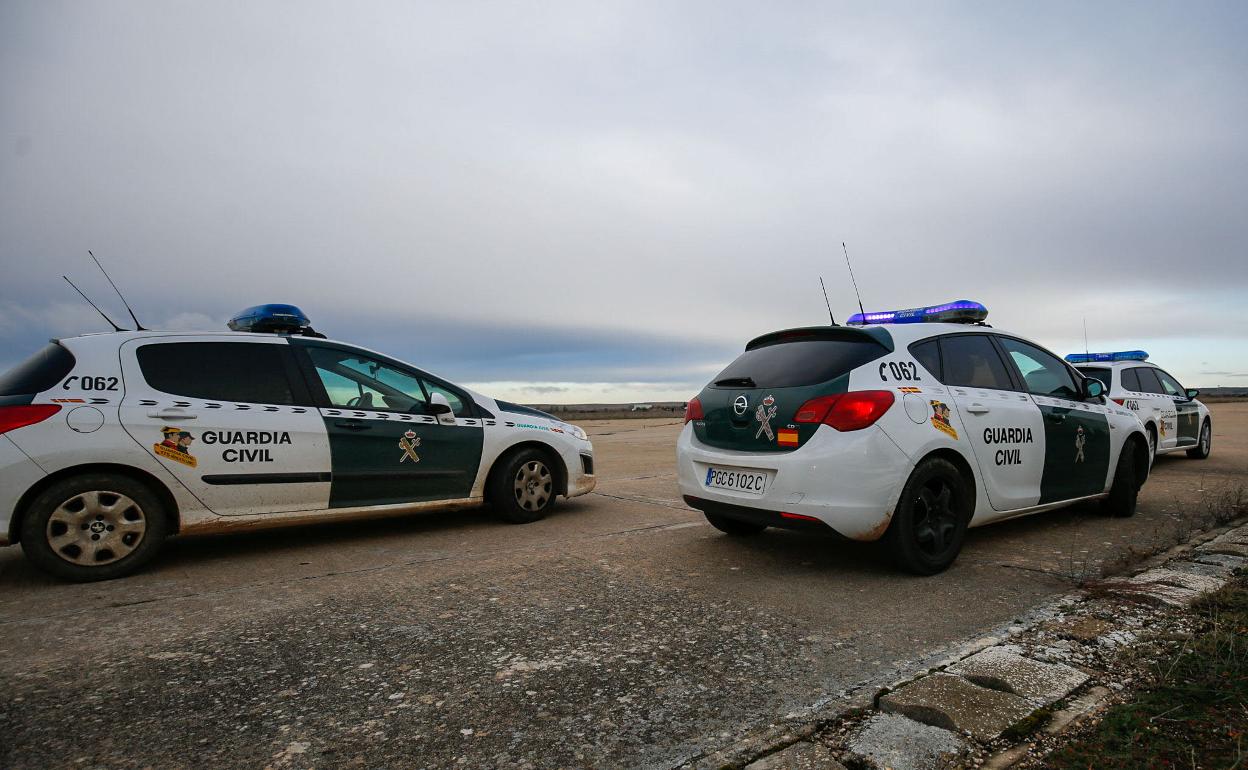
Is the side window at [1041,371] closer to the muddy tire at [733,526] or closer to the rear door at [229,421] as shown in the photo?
the muddy tire at [733,526]

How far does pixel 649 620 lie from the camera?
3275mm

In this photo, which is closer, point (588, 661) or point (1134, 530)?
point (588, 661)

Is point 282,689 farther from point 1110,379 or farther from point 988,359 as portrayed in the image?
point 1110,379

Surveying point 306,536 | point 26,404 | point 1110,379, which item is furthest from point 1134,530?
point 26,404

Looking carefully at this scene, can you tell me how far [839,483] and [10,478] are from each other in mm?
4584

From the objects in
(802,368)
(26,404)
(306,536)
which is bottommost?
(306,536)

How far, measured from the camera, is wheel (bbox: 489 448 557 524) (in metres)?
5.89

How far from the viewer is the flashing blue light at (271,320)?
5.41 m

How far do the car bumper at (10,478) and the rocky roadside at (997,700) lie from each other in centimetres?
414

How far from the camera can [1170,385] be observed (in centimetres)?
1044

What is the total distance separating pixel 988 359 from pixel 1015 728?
3269 mm

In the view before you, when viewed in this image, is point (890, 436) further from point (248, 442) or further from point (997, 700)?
point (248, 442)

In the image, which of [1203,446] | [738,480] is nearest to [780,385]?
[738,480]

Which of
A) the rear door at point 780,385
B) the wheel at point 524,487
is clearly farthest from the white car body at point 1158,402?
the wheel at point 524,487
